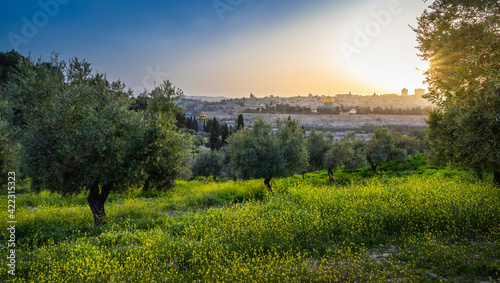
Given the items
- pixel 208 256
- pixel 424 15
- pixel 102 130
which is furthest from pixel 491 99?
pixel 102 130

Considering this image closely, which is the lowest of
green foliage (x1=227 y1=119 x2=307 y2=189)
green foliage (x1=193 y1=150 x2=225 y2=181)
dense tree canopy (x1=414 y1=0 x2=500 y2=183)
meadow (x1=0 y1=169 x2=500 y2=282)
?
green foliage (x1=193 y1=150 x2=225 y2=181)

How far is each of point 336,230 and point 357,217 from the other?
1.20 metres

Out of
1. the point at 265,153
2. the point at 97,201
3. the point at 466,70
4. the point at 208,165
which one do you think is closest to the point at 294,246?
the point at 466,70

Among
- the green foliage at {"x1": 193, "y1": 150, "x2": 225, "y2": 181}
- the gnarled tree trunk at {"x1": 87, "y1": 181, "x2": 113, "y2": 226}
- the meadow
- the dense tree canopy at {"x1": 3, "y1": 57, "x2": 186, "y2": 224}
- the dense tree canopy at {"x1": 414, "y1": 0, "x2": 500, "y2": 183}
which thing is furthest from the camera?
the green foliage at {"x1": 193, "y1": 150, "x2": 225, "y2": 181}

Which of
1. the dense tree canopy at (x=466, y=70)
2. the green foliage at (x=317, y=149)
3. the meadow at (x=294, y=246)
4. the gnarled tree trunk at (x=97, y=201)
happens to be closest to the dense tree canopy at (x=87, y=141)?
the gnarled tree trunk at (x=97, y=201)

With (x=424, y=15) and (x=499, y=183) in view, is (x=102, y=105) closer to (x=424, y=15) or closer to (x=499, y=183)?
(x=424, y=15)

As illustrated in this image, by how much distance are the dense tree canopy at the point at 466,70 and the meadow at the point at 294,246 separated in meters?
2.55

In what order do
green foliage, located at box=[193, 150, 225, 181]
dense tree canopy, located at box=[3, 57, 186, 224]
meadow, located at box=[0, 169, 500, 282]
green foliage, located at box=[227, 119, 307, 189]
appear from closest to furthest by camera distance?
meadow, located at box=[0, 169, 500, 282] < dense tree canopy, located at box=[3, 57, 186, 224] < green foliage, located at box=[227, 119, 307, 189] < green foliage, located at box=[193, 150, 225, 181]

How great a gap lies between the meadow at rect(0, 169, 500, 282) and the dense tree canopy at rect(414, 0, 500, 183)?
255 cm

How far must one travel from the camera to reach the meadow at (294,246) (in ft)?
19.1

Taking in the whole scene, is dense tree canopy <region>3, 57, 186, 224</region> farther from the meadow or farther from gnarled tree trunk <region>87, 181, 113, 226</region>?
the meadow

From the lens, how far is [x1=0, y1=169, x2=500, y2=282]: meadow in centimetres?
584

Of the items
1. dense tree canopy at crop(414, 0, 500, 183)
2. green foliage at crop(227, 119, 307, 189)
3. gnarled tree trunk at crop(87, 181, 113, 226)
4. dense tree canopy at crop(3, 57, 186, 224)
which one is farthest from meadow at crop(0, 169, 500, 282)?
green foliage at crop(227, 119, 307, 189)

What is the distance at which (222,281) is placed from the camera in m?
5.43
